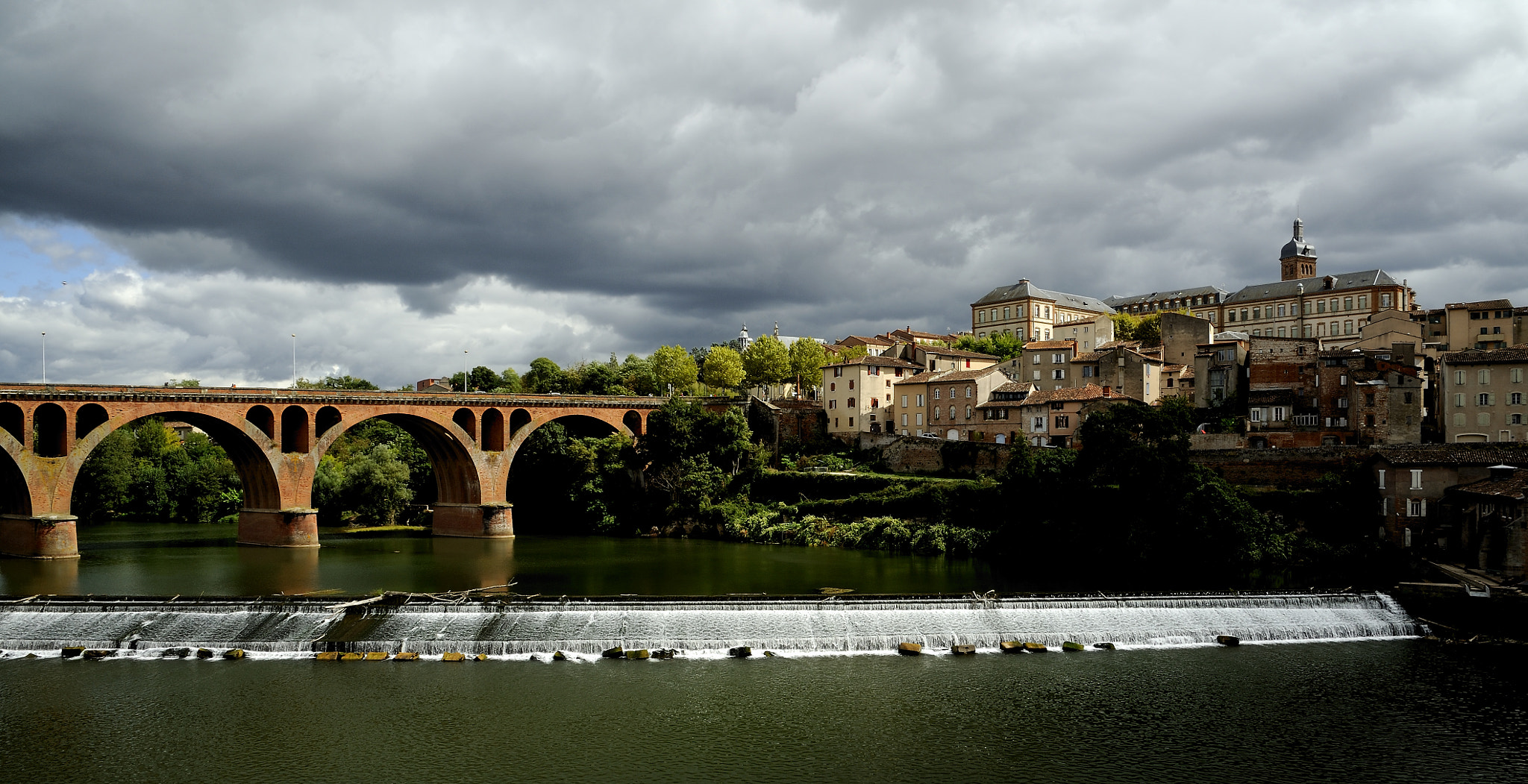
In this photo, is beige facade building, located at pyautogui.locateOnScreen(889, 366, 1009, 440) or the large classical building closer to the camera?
beige facade building, located at pyautogui.locateOnScreen(889, 366, 1009, 440)

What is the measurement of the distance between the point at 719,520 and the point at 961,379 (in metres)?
22.0

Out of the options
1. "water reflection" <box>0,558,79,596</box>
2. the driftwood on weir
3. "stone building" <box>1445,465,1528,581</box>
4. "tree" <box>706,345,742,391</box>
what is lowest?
"water reflection" <box>0,558,79,596</box>

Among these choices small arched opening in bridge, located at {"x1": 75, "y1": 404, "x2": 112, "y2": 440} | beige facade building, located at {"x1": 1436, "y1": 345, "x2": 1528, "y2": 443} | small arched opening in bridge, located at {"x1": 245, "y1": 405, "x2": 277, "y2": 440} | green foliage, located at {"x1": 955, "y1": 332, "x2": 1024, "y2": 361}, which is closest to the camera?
beige facade building, located at {"x1": 1436, "y1": 345, "x2": 1528, "y2": 443}

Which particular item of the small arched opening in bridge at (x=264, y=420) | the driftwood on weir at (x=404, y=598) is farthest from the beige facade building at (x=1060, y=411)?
the small arched opening in bridge at (x=264, y=420)

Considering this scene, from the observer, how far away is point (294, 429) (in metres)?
60.2

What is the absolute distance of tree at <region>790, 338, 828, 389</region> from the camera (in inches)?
3738

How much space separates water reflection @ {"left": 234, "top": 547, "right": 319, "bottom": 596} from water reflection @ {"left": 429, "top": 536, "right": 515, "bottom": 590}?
5.37 meters

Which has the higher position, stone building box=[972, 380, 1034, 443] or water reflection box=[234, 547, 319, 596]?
stone building box=[972, 380, 1034, 443]

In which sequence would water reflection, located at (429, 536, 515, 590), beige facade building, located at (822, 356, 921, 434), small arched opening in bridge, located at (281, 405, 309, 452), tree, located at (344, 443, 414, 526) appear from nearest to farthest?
water reflection, located at (429, 536, 515, 590) → small arched opening in bridge, located at (281, 405, 309, 452) → tree, located at (344, 443, 414, 526) → beige facade building, located at (822, 356, 921, 434)

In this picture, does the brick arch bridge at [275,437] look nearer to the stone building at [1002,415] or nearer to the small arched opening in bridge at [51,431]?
the small arched opening in bridge at [51,431]

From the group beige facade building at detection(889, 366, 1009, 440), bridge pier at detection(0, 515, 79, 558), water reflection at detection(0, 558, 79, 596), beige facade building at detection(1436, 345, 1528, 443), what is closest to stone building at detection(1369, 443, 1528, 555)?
beige facade building at detection(1436, 345, 1528, 443)

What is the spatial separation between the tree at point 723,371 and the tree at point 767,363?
105cm

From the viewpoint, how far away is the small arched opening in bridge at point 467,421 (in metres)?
66.7

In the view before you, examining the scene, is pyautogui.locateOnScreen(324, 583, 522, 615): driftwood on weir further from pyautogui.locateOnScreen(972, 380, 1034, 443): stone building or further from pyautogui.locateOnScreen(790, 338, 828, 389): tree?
pyautogui.locateOnScreen(790, 338, 828, 389): tree
